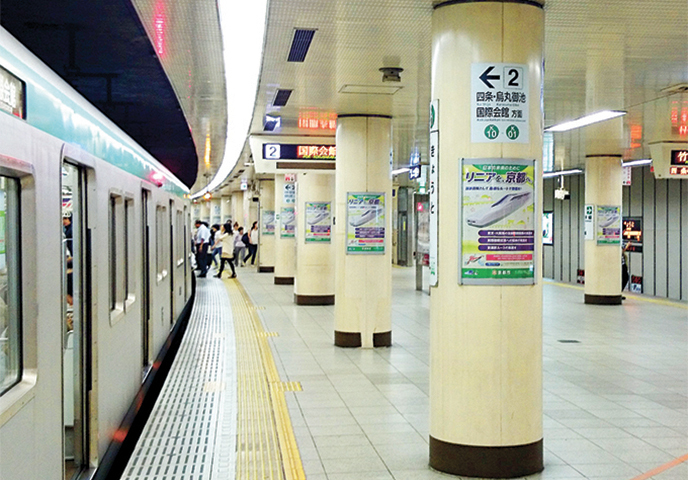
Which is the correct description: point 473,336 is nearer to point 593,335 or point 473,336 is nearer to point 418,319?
point 593,335

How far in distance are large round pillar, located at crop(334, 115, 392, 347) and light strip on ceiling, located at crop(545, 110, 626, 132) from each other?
299 centimetres

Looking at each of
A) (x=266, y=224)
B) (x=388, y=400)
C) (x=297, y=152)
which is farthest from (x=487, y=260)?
(x=266, y=224)

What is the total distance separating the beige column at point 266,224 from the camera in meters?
24.4

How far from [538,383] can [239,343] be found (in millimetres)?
5890

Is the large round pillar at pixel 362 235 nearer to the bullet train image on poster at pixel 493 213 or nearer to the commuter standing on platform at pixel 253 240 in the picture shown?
the bullet train image on poster at pixel 493 213

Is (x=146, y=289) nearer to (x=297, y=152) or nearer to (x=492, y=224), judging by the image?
(x=492, y=224)

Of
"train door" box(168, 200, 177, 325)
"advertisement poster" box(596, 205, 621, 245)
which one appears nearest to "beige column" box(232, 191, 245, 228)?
"advertisement poster" box(596, 205, 621, 245)

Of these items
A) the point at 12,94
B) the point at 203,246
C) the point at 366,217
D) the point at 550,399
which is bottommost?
the point at 550,399

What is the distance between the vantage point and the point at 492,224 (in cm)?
466

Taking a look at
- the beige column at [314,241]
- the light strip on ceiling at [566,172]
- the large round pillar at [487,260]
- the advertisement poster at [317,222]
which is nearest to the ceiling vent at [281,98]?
the large round pillar at [487,260]

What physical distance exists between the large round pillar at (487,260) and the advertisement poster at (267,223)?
19.7m

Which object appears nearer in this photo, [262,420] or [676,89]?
[262,420]

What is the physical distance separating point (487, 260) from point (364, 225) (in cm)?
510

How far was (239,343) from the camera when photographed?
10.0m
